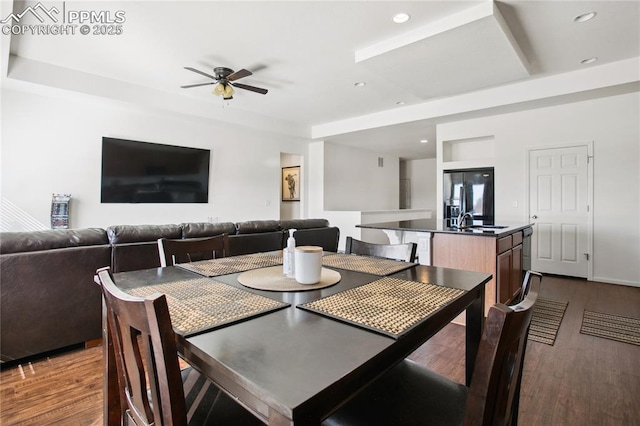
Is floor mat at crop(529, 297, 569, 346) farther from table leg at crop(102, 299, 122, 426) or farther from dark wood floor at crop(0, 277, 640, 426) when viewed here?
table leg at crop(102, 299, 122, 426)

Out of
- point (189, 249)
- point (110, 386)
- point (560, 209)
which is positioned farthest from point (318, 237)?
point (560, 209)

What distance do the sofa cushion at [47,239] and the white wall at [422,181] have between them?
28.1 feet

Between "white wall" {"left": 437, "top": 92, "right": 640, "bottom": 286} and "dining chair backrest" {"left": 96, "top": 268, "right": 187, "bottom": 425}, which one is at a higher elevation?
"white wall" {"left": 437, "top": 92, "right": 640, "bottom": 286}

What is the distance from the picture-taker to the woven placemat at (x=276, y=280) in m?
1.17

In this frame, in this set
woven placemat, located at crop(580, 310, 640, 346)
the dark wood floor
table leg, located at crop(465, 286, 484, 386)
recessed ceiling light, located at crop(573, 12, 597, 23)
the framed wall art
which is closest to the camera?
table leg, located at crop(465, 286, 484, 386)

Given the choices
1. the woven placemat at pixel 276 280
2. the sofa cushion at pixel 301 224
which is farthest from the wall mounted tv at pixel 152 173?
the woven placemat at pixel 276 280

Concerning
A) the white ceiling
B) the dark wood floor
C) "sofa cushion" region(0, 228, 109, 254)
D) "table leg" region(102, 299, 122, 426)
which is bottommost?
the dark wood floor

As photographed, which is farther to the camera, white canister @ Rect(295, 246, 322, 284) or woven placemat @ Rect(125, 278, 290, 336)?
white canister @ Rect(295, 246, 322, 284)

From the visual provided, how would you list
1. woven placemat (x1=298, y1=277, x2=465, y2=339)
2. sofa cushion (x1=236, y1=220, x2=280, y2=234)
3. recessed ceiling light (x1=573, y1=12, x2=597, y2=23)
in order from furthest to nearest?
1. sofa cushion (x1=236, y1=220, x2=280, y2=234)
2. recessed ceiling light (x1=573, y1=12, x2=597, y2=23)
3. woven placemat (x1=298, y1=277, x2=465, y2=339)

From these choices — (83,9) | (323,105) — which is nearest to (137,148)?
(83,9)

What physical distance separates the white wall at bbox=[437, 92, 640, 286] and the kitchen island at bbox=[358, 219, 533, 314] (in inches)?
78.7

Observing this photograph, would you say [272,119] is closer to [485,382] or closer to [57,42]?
[57,42]

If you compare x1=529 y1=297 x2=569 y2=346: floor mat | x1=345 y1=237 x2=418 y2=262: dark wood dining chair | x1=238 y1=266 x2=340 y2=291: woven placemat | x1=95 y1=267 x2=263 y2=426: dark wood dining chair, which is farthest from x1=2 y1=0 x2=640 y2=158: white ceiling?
x1=95 y1=267 x2=263 y2=426: dark wood dining chair

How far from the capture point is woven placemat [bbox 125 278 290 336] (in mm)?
843
